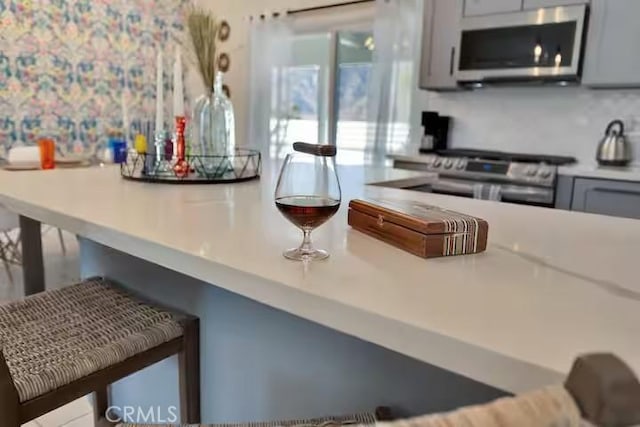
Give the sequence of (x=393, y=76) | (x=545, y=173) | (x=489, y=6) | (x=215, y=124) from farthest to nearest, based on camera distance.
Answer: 1. (x=393, y=76)
2. (x=489, y=6)
3. (x=545, y=173)
4. (x=215, y=124)

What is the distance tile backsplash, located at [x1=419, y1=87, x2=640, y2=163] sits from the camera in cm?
325

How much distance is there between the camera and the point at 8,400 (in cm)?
86

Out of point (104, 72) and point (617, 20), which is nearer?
point (617, 20)

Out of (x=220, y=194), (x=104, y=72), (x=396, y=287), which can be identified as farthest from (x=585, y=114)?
(x=104, y=72)

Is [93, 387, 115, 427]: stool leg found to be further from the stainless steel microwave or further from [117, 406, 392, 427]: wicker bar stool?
the stainless steel microwave

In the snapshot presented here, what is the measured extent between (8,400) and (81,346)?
182 mm

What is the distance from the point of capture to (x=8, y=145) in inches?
173

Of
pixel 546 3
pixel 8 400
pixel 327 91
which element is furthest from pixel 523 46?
pixel 8 400

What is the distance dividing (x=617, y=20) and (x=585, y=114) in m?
0.68

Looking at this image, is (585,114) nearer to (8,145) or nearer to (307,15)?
(307,15)

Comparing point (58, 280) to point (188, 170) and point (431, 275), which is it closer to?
point (188, 170)

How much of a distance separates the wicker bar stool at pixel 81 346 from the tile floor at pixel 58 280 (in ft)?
2.98

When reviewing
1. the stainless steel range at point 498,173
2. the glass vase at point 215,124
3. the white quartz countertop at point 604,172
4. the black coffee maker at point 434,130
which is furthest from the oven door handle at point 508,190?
the glass vase at point 215,124

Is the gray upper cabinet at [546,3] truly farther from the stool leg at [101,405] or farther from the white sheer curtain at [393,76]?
the stool leg at [101,405]
